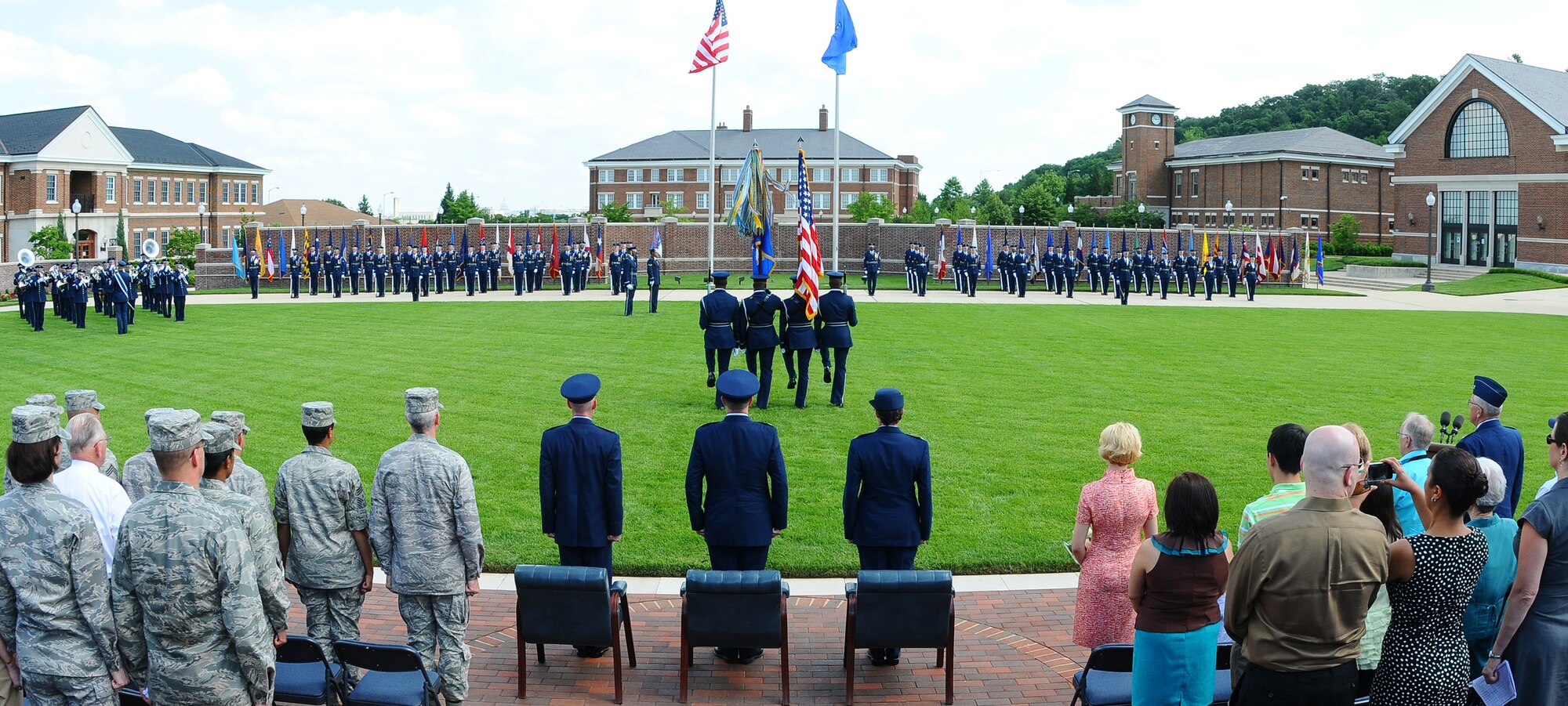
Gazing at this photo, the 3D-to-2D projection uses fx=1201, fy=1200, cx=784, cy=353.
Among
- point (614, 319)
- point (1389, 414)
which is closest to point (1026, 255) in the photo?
point (614, 319)

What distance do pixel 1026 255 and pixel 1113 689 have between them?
40.2 metres

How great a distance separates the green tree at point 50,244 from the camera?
6166 cm

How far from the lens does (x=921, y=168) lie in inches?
3939

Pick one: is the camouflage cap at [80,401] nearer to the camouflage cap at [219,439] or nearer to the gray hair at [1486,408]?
the camouflage cap at [219,439]

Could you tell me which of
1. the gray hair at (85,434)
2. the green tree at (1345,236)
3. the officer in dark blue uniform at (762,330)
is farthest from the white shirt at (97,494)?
the green tree at (1345,236)

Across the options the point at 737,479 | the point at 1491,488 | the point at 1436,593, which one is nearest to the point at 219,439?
the point at 737,479

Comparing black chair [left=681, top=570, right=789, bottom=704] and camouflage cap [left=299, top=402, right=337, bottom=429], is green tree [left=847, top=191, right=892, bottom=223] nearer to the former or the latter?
black chair [left=681, top=570, right=789, bottom=704]

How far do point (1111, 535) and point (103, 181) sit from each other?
271 ft

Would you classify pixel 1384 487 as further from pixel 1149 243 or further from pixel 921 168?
pixel 921 168

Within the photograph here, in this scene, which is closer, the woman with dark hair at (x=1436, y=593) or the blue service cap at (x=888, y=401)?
the woman with dark hair at (x=1436, y=593)

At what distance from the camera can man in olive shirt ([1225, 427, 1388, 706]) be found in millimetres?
4801

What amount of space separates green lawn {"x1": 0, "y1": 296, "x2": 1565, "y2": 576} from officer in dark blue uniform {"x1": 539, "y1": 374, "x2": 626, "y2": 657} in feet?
6.86

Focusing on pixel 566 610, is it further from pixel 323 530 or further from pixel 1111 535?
pixel 1111 535

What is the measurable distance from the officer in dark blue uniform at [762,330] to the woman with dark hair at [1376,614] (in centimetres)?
1130
